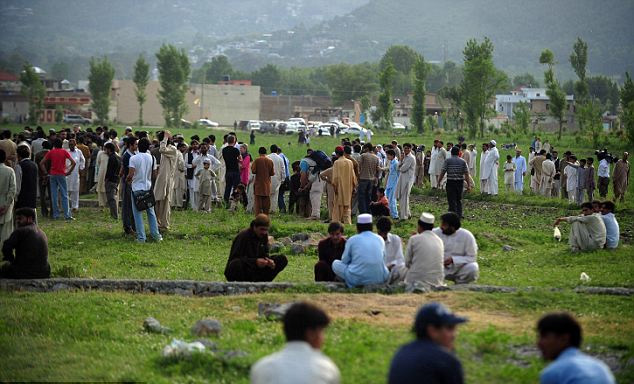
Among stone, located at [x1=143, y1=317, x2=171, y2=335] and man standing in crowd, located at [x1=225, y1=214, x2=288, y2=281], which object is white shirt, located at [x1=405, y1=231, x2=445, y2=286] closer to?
man standing in crowd, located at [x1=225, y1=214, x2=288, y2=281]

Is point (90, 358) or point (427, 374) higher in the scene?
point (427, 374)

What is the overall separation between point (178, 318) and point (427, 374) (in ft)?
18.7

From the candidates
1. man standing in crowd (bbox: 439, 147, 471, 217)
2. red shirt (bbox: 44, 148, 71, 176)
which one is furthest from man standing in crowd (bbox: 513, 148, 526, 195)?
red shirt (bbox: 44, 148, 71, 176)

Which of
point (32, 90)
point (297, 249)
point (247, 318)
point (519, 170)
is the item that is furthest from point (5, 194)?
point (32, 90)

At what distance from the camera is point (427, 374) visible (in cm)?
618

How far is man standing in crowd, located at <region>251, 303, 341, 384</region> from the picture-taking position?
584 centimetres

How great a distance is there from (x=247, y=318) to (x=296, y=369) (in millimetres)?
5345

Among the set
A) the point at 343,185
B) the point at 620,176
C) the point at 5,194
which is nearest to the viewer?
the point at 5,194

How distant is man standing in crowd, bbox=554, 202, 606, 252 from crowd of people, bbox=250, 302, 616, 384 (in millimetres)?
A: 10741

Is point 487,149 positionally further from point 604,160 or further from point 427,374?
point 427,374

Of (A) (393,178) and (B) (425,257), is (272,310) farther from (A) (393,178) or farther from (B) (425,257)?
(A) (393,178)

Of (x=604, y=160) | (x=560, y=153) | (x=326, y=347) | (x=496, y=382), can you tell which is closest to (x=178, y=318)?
(x=326, y=347)

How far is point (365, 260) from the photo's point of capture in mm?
12258

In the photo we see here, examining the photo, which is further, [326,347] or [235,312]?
[235,312]
